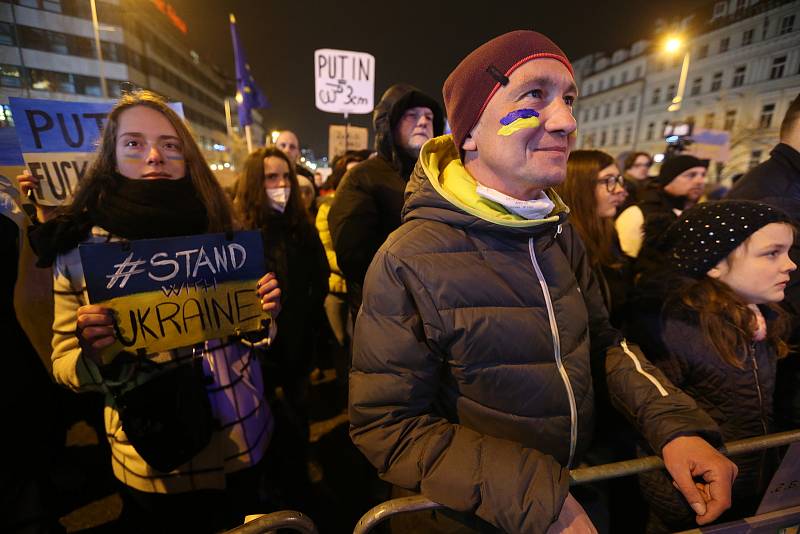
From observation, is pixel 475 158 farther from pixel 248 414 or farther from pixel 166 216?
pixel 248 414

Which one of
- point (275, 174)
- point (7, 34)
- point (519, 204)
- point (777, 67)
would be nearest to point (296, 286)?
point (275, 174)

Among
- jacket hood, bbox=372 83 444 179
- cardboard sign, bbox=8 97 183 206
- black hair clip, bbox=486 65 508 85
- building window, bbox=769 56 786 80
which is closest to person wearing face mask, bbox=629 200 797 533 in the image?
black hair clip, bbox=486 65 508 85

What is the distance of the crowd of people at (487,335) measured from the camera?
109cm

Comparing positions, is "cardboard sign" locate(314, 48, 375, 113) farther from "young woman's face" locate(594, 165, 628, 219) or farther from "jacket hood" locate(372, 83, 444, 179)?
"young woman's face" locate(594, 165, 628, 219)

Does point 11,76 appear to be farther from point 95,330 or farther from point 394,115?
point 394,115

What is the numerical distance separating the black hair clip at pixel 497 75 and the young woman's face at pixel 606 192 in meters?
1.87

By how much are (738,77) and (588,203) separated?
4943 millimetres

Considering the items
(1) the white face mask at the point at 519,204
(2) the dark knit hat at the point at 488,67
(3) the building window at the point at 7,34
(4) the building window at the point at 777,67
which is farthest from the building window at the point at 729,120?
(3) the building window at the point at 7,34

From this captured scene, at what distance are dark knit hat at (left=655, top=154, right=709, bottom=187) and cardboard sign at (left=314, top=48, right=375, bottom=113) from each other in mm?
4597

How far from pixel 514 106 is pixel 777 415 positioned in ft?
8.16

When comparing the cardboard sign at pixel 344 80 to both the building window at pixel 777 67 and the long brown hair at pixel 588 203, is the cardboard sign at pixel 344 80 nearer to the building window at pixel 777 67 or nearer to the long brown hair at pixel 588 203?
the long brown hair at pixel 588 203

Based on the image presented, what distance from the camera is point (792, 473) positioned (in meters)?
1.27

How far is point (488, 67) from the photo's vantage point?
1.20 m

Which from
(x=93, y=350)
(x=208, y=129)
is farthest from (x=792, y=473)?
(x=208, y=129)
